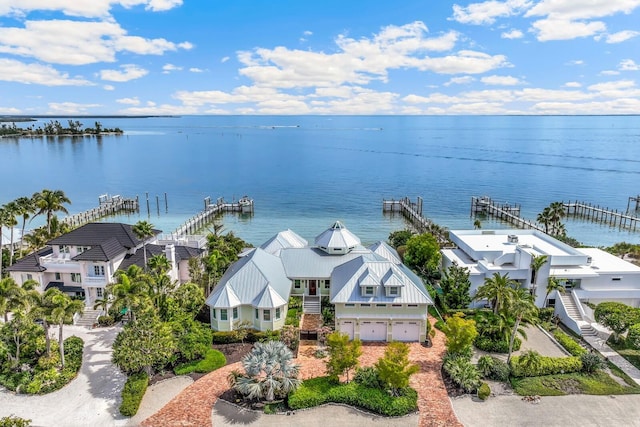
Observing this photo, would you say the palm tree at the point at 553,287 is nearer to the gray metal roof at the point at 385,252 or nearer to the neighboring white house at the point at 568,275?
the neighboring white house at the point at 568,275

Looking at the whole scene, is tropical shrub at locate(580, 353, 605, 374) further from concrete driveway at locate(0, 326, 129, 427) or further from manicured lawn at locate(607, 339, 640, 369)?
concrete driveway at locate(0, 326, 129, 427)

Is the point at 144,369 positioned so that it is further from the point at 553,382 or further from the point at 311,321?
the point at 553,382

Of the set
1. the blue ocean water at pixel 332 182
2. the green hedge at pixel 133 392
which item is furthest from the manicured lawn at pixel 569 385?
the blue ocean water at pixel 332 182

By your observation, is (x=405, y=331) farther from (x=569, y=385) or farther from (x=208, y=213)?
(x=208, y=213)

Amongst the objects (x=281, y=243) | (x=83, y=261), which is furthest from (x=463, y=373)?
(x=83, y=261)

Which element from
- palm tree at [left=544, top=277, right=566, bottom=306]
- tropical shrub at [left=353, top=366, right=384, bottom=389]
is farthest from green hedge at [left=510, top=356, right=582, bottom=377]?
tropical shrub at [left=353, top=366, right=384, bottom=389]

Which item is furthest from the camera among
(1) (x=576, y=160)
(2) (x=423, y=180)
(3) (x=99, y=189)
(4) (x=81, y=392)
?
(1) (x=576, y=160)

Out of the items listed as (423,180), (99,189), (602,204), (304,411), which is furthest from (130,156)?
(304,411)
